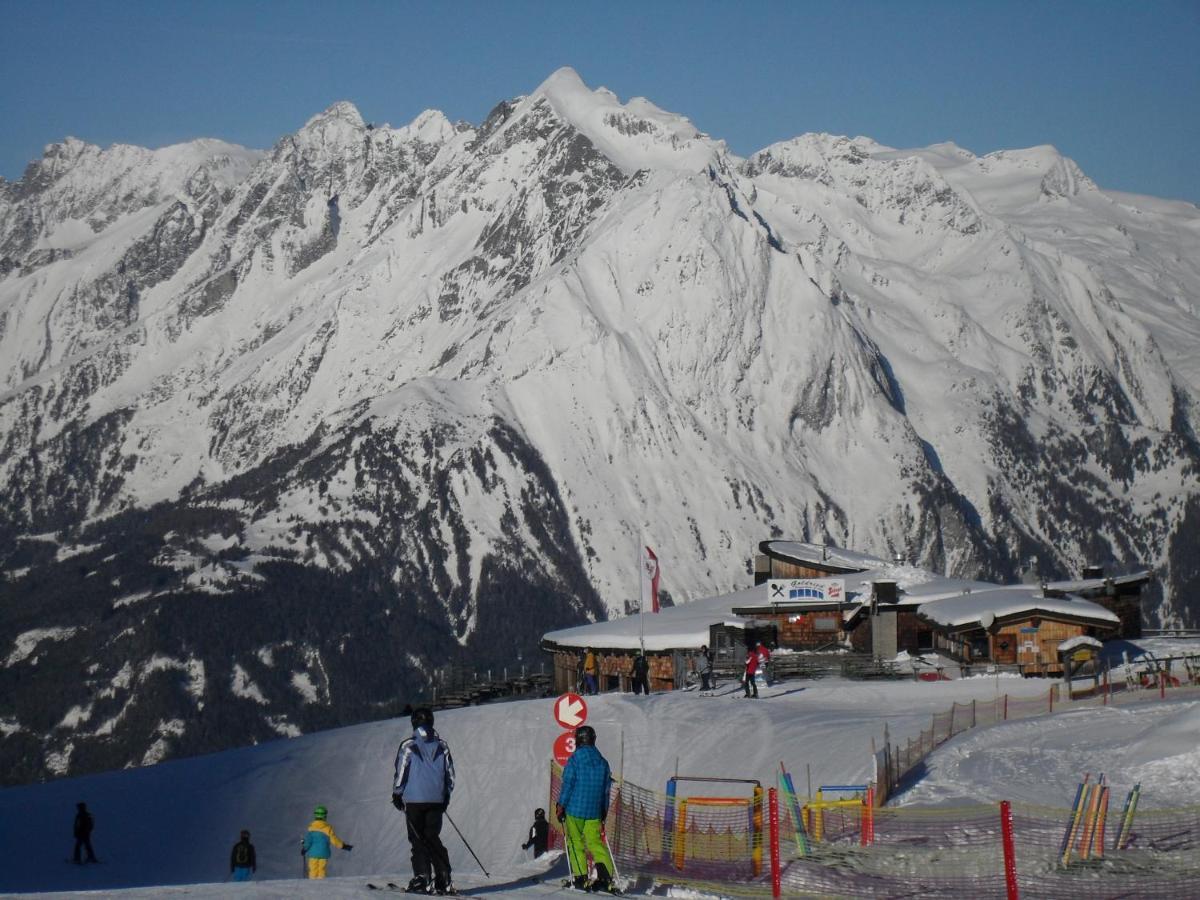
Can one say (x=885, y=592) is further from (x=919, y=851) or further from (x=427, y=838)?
(x=427, y=838)

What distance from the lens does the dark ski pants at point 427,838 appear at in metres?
26.0

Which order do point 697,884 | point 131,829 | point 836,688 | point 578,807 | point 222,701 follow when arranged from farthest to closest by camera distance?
point 222,701 → point 836,688 → point 131,829 → point 697,884 → point 578,807

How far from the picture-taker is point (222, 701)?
190625 mm

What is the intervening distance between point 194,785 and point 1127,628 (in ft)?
154

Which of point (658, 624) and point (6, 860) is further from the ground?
point (658, 624)

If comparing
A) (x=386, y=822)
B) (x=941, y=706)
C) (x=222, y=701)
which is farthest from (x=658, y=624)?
(x=222, y=701)

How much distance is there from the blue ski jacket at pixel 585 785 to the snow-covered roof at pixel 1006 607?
51904 mm

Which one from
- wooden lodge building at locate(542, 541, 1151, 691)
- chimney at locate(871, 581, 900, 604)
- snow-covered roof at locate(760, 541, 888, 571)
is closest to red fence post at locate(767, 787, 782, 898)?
wooden lodge building at locate(542, 541, 1151, 691)

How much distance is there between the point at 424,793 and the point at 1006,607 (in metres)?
54.5

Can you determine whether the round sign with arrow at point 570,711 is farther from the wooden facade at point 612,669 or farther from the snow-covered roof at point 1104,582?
the snow-covered roof at point 1104,582

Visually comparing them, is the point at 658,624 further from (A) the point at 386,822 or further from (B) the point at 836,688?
(A) the point at 386,822

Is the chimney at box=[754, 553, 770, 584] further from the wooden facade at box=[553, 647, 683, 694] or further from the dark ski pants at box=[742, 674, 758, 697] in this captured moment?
the dark ski pants at box=[742, 674, 758, 697]

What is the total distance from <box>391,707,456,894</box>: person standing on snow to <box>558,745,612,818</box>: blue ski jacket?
5.27 ft

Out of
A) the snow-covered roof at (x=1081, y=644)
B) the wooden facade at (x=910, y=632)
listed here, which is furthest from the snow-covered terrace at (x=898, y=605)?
the snow-covered roof at (x=1081, y=644)
